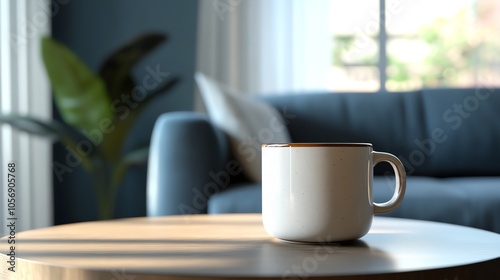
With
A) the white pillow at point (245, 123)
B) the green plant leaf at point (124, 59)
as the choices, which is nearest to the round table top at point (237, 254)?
the white pillow at point (245, 123)

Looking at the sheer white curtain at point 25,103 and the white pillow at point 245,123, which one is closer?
the white pillow at point 245,123

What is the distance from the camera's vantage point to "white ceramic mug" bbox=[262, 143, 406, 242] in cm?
72

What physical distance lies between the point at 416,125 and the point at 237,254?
1761 millimetres

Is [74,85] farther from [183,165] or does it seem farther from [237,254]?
[237,254]

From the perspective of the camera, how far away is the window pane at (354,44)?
3.31 meters

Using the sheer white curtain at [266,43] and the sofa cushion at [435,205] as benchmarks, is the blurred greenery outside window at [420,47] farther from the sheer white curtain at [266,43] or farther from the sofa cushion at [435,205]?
the sofa cushion at [435,205]

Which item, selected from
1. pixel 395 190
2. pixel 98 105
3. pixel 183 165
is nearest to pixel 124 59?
pixel 98 105

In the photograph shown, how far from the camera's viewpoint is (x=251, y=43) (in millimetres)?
3189

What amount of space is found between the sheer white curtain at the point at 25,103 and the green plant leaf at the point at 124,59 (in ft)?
1.30

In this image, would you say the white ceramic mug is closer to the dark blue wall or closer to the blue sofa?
the blue sofa

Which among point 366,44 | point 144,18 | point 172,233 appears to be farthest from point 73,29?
point 172,233

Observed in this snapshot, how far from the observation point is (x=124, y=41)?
10.5 ft

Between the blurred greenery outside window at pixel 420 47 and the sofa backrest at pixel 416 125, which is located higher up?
the blurred greenery outside window at pixel 420 47

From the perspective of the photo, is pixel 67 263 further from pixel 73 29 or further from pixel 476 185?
pixel 73 29
